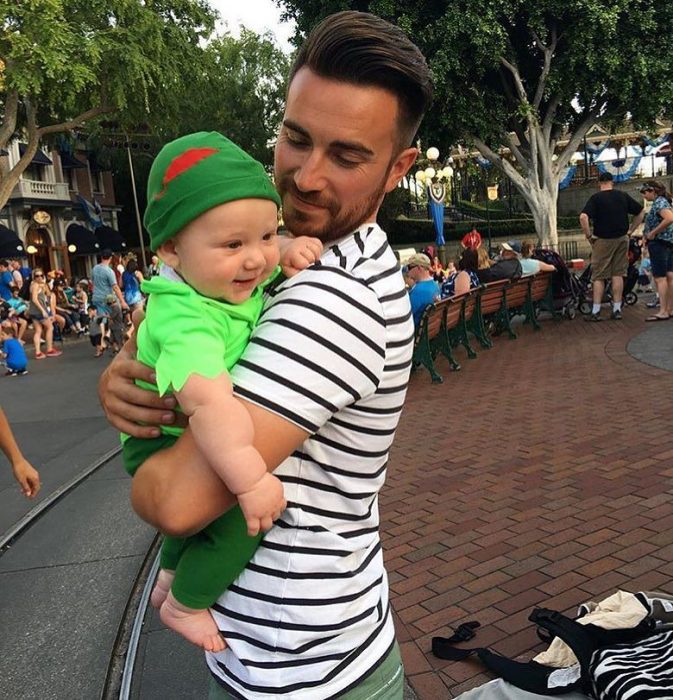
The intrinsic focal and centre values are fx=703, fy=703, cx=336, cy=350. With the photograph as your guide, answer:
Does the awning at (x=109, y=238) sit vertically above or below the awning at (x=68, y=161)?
below

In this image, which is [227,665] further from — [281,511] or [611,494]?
[611,494]

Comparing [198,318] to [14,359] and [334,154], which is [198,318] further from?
[14,359]

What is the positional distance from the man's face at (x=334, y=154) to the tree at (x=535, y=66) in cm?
1733

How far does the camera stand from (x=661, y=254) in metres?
9.68

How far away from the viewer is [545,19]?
18.9 m

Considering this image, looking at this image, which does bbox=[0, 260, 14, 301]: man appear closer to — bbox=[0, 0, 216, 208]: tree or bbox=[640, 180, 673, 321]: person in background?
bbox=[0, 0, 216, 208]: tree

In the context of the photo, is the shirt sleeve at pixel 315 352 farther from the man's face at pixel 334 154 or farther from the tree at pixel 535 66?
the tree at pixel 535 66

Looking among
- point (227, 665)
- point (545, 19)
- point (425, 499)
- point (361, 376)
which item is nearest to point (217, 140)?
point (361, 376)

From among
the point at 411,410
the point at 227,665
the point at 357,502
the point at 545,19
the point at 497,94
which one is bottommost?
the point at 411,410

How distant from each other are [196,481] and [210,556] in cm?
14

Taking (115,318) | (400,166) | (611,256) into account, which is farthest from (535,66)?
(400,166)

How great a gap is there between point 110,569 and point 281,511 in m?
2.94

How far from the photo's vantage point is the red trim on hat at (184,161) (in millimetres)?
1081

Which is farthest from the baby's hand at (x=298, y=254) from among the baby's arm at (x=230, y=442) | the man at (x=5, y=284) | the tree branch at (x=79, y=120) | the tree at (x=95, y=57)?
the tree branch at (x=79, y=120)
